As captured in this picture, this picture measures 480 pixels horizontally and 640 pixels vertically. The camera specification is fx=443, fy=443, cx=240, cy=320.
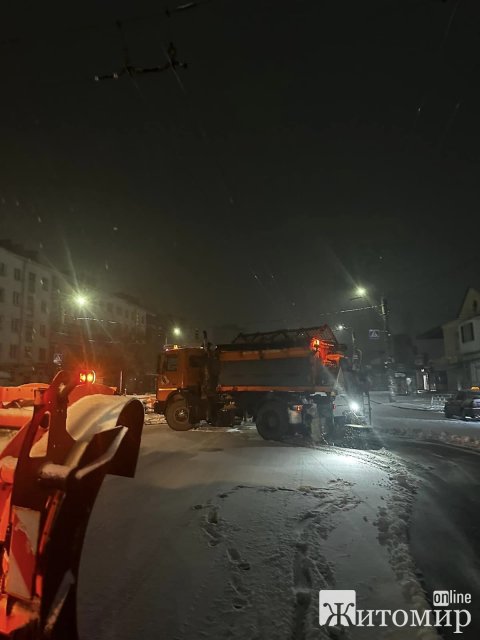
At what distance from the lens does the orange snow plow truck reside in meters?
13.8

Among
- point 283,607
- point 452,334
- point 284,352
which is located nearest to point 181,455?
point 284,352

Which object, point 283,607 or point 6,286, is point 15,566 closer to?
point 283,607

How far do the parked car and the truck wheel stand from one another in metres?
12.8

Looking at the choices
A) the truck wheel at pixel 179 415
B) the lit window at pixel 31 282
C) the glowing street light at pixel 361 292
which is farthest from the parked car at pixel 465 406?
the lit window at pixel 31 282

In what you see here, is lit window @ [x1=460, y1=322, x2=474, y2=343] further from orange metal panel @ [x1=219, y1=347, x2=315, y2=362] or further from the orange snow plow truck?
orange metal panel @ [x1=219, y1=347, x2=315, y2=362]

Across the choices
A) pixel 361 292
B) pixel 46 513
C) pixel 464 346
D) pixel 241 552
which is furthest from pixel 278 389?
pixel 464 346

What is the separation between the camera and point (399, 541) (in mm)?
4688

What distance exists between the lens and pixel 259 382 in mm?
14539

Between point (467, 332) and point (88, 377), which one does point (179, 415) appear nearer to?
point (88, 377)

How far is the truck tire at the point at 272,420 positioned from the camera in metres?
13.6

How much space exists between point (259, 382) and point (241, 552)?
33.5 feet

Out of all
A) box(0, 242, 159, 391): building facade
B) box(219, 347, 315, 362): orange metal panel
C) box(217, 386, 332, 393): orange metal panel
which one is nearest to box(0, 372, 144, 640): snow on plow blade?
box(217, 386, 332, 393): orange metal panel

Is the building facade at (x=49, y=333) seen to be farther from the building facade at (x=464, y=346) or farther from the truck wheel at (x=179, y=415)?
the building facade at (x=464, y=346)

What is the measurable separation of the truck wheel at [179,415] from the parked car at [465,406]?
1276 cm
